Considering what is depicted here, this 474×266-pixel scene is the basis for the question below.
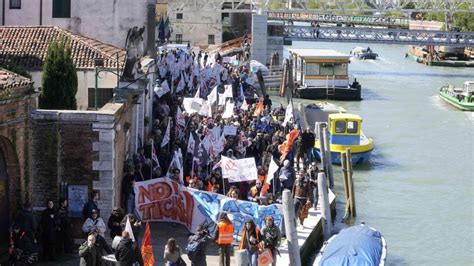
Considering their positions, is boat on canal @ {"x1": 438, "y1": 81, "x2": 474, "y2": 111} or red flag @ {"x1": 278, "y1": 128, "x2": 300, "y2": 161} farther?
boat on canal @ {"x1": 438, "y1": 81, "x2": 474, "y2": 111}

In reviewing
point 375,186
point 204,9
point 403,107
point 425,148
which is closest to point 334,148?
point 375,186

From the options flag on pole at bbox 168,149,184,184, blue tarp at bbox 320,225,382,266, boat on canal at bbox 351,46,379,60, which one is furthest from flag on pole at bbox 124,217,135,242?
boat on canal at bbox 351,46,379,60

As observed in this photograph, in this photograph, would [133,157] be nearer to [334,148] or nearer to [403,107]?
[334,148]

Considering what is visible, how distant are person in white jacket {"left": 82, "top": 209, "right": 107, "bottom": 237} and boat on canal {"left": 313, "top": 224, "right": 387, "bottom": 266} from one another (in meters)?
4.45

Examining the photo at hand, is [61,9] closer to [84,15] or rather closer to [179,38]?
[84,15]

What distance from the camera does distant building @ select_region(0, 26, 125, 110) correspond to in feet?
86.0

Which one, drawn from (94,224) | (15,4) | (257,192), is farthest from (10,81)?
(15,4)

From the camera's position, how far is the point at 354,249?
2142 cm

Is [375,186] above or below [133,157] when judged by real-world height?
below

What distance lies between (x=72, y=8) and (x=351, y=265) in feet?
58.8

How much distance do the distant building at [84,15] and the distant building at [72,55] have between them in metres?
7.19

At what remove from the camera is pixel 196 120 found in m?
32.1

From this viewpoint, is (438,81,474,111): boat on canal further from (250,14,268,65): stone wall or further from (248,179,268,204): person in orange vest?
(248,179,268,204): person in orange vest

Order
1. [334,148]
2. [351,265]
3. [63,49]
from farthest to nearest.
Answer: [334,148] → [63,49] → [351,265]
